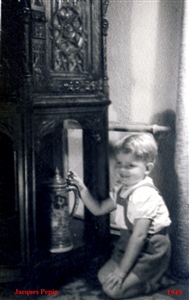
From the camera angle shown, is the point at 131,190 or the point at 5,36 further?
the point at 131,190

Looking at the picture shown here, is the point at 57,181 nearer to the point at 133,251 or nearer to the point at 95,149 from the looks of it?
the point at 95,149

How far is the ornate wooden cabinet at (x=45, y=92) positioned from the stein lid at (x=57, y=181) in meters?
0.02

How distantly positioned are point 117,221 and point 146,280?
0.60 ft

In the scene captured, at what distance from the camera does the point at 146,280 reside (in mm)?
1192

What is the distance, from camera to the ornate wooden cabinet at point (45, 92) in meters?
1.08

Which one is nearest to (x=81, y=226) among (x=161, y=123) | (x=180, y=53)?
(x=161, y=123)

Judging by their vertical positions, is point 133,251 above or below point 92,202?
below

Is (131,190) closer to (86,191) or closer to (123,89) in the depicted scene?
(86,191)

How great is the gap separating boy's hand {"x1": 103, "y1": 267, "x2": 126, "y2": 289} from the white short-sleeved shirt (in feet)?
0.42

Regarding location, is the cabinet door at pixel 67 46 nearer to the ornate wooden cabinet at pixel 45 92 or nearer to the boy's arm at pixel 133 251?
the ornate wooden cabinet at pixel 45 92

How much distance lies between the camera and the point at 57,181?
1228mm

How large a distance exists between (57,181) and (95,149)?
0.47 feet

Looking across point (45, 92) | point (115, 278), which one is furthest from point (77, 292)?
point (45, 92)

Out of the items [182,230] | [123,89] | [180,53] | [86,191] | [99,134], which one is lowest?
[182,230]
